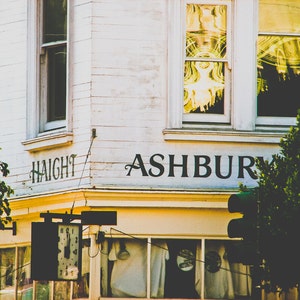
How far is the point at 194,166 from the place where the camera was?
63.0ft

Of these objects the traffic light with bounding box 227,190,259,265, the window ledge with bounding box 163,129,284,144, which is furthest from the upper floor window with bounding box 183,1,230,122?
the traffic light with bounding box 227,190,259,265

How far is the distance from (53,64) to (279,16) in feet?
11.1

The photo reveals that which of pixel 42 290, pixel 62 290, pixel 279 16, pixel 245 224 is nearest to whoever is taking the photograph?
pixel 245 224

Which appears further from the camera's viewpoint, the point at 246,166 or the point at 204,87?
the point at 204,87

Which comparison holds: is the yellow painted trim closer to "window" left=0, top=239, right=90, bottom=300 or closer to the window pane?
"window" left=0, top=239, right=90, bottom=300

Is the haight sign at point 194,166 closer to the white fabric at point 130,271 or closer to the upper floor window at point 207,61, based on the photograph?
the upper floor window at point 207,61

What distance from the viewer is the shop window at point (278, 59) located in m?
19.7

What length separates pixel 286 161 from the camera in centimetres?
1698

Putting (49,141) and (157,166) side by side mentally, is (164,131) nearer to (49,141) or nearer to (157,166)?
(157,166)

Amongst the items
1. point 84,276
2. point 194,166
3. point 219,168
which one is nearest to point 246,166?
point 219,168

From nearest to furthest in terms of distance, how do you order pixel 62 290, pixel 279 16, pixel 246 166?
pixel 246 166 → pixel 62 290 → pixel 279 16

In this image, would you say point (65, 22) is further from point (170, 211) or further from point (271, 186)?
point (271, 186)

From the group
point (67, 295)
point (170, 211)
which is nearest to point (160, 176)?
point (170, 211)

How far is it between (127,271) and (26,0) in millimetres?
4491
